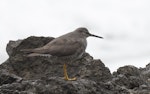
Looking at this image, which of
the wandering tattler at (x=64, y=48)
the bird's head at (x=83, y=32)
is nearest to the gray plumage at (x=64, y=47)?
the wandering tattler at (x=64, y=48)

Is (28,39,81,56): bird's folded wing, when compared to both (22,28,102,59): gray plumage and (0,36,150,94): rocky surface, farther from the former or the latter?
(0,36,150,94): rocky surface

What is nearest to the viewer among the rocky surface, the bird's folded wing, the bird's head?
the rocky surface

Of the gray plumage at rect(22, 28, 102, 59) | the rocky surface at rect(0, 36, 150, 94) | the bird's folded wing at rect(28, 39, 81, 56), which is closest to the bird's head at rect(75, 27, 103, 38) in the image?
the gray plumage at rect(22, 28, 102, 59)

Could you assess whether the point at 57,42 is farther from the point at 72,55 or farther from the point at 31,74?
the point at 31,74

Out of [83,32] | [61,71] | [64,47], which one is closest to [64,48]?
[64,47]

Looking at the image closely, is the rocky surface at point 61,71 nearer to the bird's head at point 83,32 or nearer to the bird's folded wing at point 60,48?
the bird's folded wing at point 60,48

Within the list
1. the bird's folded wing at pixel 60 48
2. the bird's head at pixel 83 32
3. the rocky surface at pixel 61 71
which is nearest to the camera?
the rocky surface at pixel 61 71

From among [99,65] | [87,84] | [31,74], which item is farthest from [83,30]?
[87,84]

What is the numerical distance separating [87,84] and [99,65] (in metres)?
Result: 6.13

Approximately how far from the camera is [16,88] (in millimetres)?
18484

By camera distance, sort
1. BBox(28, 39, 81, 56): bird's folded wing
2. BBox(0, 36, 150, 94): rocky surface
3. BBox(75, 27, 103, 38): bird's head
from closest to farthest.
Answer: BBox(0, 36, 150, 94): rocky surface, BBox(28, 39, 81, 56): bird's folded wing, BBox(75, 27, 103, 38): bird's head

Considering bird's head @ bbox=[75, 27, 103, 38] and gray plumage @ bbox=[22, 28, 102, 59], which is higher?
bird's head @ bbox=[75, 27, 103, 38]

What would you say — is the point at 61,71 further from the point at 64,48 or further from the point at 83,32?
Answer: the point at 64,48

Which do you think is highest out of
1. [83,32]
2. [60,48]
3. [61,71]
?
[83,32]
